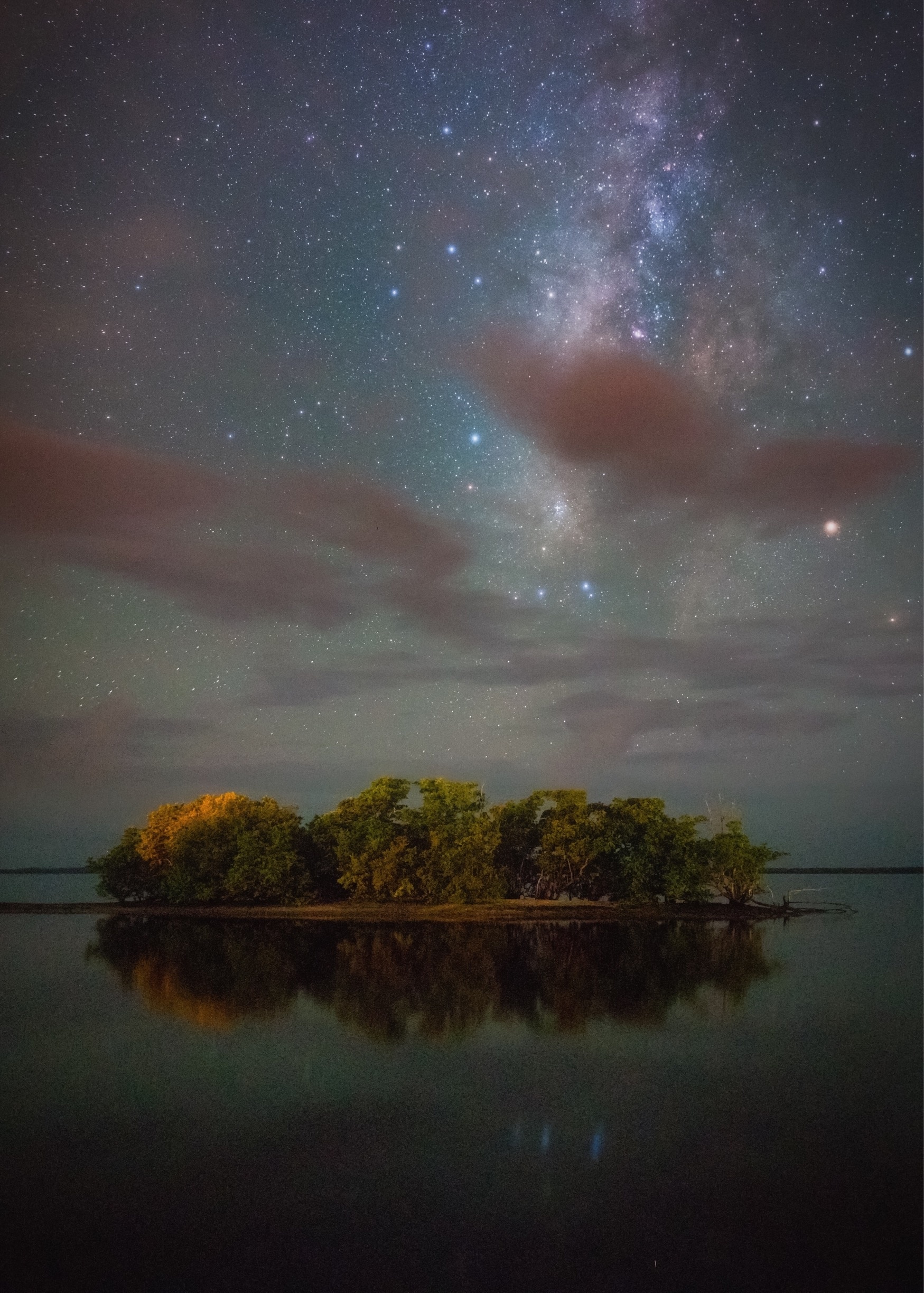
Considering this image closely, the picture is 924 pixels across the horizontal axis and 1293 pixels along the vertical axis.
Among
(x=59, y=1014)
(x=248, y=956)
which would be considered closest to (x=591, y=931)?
(x=248, y=956)

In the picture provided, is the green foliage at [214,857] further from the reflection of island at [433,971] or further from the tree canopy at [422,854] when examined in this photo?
the reflection of island at [433,971]

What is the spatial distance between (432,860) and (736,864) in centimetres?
2272

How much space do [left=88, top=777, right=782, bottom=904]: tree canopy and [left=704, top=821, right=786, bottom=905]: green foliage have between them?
88 millimetres

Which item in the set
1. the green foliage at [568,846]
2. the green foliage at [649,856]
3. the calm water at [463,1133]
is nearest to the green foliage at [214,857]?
the green foliage at [568,846]

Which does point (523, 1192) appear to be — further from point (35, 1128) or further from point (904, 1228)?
point (35, 1128)

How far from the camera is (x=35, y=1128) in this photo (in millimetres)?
14016

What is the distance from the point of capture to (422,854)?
5638cm

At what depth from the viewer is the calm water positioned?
31.4 feet

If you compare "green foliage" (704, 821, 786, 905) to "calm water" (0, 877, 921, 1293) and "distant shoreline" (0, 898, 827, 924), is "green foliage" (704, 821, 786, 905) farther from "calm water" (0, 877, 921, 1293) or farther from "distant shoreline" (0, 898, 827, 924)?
"calm water" (0, 877, 921, 1293)

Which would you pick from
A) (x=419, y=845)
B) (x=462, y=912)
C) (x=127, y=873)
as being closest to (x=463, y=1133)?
(x=462, y=912)

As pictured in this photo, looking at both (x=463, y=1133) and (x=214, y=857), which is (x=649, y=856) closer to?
(x=214, y=857)

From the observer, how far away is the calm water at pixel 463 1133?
376 inches

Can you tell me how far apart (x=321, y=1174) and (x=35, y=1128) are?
591 centimetres

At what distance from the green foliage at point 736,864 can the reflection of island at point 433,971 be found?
11691 millimetres
